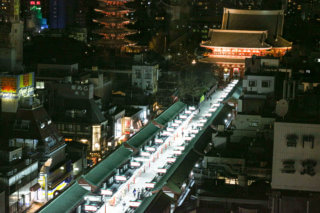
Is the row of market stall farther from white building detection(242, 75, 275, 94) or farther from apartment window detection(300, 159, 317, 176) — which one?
apartment window detection(300, 159, 317, 176)

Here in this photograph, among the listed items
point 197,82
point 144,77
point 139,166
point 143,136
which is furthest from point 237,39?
point 139,166

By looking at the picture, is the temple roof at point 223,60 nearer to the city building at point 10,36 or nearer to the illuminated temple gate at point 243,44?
the illuminated temple gate at point 243,44

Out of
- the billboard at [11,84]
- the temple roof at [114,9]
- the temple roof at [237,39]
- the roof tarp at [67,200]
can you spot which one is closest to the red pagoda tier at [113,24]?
the temple roof at [114,9]

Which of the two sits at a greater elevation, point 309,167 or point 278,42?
point 278,42

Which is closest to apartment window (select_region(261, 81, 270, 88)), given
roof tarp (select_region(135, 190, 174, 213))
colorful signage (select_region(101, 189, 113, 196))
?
colorful signage (select_region(101, 189, 113, 196))

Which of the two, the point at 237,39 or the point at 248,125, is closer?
the point at 248,125

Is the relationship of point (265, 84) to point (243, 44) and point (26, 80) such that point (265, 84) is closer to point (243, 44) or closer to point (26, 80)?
point (26, 80)
